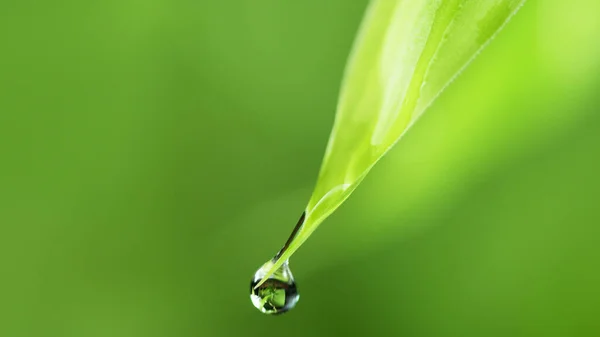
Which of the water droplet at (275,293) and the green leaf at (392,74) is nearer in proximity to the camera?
the green leaf at (392,74)

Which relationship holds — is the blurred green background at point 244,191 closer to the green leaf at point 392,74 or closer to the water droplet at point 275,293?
the water droplet at point 275,293

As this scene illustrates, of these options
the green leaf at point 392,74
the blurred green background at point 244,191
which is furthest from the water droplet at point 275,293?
the blurred green background at point 244,191

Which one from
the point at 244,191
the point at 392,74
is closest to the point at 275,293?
the point at 392,74

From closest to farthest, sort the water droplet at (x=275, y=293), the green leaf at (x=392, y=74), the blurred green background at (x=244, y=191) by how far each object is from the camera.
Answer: the green leaf at (x=392, y=74) → the water droplet at (x=275, y=293) → the blurred green background at (x=244, y=191)

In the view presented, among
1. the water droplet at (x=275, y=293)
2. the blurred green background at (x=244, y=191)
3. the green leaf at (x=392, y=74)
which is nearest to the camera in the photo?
the green leaf at (x=392, y=74)

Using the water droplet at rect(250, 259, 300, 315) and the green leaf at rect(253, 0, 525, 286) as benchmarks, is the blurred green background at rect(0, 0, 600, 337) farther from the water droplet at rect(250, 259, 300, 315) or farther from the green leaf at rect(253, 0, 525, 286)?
the green leaf at rect(253, 0, 525, 286)

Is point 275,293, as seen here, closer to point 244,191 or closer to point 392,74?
point 392,74

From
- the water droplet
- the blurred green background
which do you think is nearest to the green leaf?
the water droplet
